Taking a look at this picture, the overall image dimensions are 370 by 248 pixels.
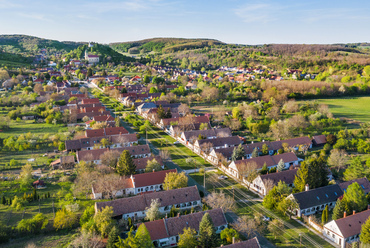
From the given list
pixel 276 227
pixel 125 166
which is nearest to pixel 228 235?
pixel 276 227

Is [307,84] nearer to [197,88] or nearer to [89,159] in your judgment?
[197,88]

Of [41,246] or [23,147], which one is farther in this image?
→ [23,147]

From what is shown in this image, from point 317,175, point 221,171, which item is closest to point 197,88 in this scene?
point 221,171

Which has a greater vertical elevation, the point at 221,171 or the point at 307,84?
the point at 307,84

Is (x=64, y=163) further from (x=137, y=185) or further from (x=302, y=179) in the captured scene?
(x=302, y=179)

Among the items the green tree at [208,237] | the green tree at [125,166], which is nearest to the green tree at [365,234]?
the green tree at [208,237]

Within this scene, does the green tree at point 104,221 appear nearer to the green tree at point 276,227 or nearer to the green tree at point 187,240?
the green tree at point 187,240
